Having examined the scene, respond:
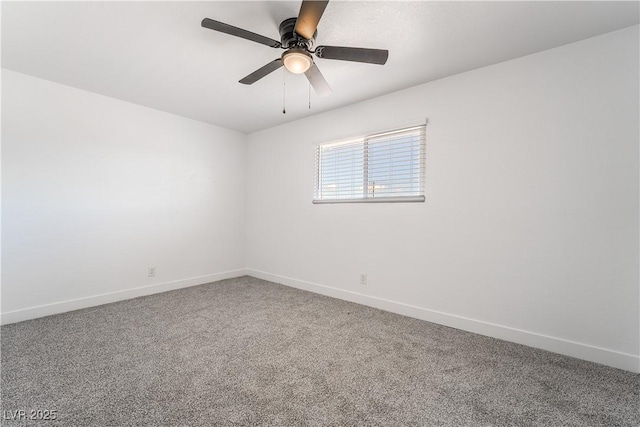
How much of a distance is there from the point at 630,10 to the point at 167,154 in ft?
15.0

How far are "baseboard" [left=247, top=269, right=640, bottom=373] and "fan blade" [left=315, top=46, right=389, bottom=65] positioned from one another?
232 centimetres

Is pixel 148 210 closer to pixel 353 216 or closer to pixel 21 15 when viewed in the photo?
pixel 21 15

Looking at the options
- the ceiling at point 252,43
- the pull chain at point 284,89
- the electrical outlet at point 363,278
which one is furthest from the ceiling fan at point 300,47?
the electrical outlet at point 363,278

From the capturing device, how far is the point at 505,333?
231 centimetres

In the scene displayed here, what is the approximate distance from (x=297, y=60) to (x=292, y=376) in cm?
208

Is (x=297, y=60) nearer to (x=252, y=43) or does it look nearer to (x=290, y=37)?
(x=290, y=37)

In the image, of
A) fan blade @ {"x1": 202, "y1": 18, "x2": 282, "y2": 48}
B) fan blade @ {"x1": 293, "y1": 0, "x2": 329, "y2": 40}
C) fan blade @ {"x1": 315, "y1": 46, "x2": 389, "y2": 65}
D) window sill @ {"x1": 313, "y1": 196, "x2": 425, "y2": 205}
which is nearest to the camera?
fan blade @ {"x1": 293, "y1": 0, "x2": 329, "y2": 40}

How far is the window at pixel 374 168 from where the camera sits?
287cm

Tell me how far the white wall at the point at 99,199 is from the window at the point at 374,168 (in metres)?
1.81

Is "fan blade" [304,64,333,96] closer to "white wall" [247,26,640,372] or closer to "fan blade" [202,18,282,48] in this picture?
"fan blade" [202,18,282,48]

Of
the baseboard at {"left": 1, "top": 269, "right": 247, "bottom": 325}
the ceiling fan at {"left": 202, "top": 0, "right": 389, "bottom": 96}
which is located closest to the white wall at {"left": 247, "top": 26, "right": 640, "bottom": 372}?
the ceiling fan at {"left": 202, "top": 0, "right": 389, "bottom": 96}

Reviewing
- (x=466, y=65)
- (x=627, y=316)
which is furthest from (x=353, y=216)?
(x=627, y=316)

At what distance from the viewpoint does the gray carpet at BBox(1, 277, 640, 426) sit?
4.74ft

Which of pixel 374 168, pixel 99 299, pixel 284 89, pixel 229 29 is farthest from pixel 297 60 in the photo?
pixel 99 299
